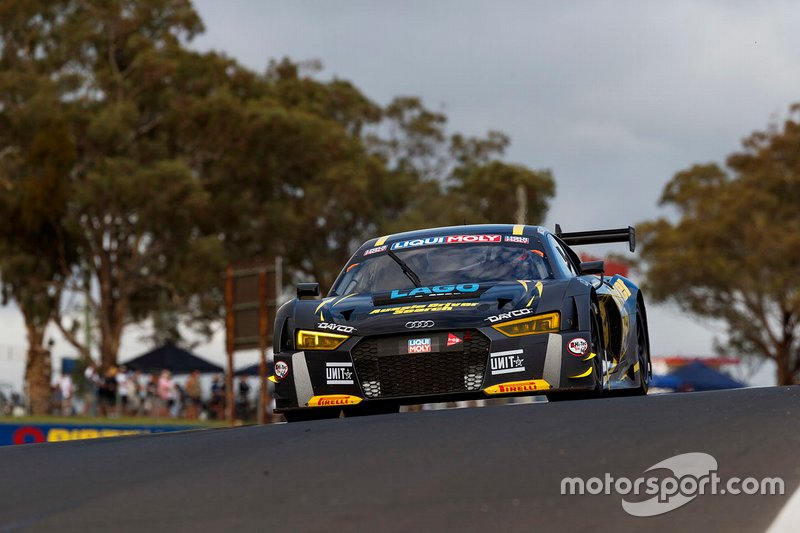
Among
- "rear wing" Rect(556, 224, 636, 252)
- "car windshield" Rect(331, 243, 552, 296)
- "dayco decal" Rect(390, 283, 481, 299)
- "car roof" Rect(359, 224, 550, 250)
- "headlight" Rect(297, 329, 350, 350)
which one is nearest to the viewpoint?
"headlight" Rect(297, 329, 350, 350)

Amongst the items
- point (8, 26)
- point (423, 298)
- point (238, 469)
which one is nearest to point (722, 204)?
point (8, 26)

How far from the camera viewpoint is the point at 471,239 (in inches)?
412

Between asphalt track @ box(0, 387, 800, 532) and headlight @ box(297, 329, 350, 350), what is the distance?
1.77 meters

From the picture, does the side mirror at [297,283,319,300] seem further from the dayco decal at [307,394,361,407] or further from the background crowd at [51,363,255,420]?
the background crowd at [51,363,255,420]

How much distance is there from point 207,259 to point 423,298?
41.1 meters

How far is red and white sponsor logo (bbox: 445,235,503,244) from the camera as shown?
411 inches

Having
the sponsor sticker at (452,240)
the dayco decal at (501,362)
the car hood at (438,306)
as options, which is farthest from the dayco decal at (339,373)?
the sponsor sticker at (452,240)

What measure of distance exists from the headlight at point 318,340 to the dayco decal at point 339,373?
117 mm

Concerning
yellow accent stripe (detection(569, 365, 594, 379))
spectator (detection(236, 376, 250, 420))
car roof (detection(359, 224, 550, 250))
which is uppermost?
spectator (detection(236, 376, 250, 420))

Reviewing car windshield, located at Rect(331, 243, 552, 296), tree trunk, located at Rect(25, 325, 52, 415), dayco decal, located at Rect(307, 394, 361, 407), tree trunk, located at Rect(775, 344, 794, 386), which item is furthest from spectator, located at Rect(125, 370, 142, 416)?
dayco decal, located at Rect(307, 394, 361, 407)

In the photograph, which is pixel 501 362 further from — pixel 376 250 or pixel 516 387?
pixel 376 250

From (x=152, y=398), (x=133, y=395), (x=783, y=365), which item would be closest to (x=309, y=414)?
(x=133, y=395)

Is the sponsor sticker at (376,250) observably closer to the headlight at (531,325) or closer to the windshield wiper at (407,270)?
the windshield wiper at (407,270)

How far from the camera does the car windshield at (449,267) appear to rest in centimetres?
1005
